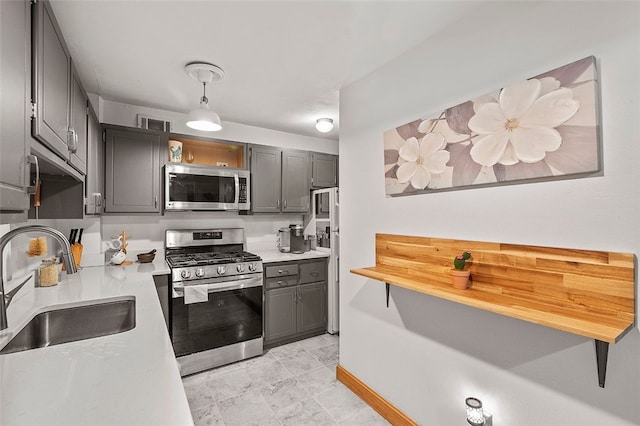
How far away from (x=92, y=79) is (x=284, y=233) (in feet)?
7.36

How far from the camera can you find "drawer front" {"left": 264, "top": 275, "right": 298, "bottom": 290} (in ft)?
10.1

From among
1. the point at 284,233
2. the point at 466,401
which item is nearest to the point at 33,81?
the point at 466,401

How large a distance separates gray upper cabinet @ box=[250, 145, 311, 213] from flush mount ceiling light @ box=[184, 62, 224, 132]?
0.92m

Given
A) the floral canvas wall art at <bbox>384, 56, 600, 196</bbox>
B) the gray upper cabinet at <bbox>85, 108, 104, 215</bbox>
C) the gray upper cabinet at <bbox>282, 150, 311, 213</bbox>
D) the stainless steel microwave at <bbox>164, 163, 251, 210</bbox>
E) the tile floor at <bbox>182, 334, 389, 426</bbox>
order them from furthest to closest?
1. the gray upper cabinet at <bbox>282, 150, 311, 213</bbox>
2. the stainless steel microwave at <bbox>164, 163, 251, 210</bbox>
3. the gray upper cabinet at <bbox>85, 108, 104, 215</bbox>
4. the tile floor at <bbox>182, 334, 389, 426</bbox>
5. the floral canvas wall art at <bbox>384, 56, 600, 196</bbox>

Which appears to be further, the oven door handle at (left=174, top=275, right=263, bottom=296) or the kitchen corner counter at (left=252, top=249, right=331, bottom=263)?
the kitchen corner counter at (left=252, top=249, right=331, bottom=263)

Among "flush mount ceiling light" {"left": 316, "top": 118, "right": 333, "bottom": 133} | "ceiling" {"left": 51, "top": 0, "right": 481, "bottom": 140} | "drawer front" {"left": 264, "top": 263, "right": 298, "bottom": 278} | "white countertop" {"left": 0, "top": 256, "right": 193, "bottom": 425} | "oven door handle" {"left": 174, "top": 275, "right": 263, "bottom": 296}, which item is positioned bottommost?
"oven door handle" {"left": 174, "top": 275, "right": 263, "bottom": 296}

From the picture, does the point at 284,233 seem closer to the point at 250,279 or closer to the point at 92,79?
the point at 250,279

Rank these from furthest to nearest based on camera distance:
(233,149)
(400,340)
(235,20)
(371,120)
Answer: (233,149), (371,120), (400,340), (235,20)

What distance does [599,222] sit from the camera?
1162mm

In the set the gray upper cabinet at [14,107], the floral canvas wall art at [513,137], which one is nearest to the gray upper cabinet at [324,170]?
the floral canvas wall art at [513,137]

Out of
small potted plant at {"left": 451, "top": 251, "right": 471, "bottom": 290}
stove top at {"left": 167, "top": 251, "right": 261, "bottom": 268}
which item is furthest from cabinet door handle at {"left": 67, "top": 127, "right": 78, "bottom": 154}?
small potted plant at {"left": 451, "top": 251, "right": 471, "bottom": 290}

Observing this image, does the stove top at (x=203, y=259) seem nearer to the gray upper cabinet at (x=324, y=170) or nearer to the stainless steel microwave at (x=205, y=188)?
the stainless steel microwave at (x=205, y=188)

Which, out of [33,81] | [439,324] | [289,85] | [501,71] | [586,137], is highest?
[289,85]

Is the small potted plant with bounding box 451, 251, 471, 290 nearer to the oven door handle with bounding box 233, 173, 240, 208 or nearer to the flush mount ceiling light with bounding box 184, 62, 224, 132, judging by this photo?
the flush mount ceiling light with bounding box 184, 62, 224, 132
